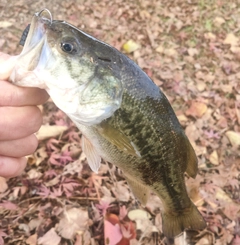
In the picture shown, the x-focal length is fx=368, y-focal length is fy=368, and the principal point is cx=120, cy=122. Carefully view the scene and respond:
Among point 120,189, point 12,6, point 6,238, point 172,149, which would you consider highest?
point 172,149

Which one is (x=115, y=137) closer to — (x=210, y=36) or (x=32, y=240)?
(x=32, y=240)

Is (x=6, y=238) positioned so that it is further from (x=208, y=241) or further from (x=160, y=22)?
(x=160, y=22)

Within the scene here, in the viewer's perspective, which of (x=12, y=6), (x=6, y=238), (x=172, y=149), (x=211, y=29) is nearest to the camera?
(x=172, y=149)

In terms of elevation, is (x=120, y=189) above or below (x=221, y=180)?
below

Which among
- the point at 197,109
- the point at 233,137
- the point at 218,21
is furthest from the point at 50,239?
the point at 218,21

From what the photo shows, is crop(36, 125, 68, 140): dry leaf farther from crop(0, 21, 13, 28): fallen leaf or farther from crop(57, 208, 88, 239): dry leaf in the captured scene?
crop(0, 21, 13, 28): fallen leaf

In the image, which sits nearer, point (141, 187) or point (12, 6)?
point (141, 187)

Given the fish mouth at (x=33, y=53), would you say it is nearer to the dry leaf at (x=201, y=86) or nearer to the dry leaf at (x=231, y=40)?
the dry leaf at (x=201, y=86)

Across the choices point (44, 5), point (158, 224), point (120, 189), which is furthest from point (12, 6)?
point (158, 224)
